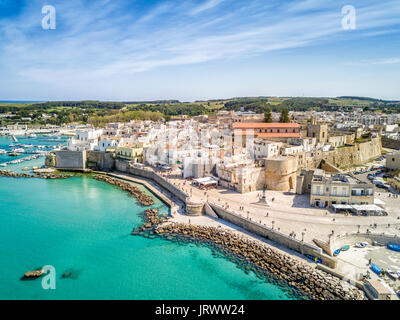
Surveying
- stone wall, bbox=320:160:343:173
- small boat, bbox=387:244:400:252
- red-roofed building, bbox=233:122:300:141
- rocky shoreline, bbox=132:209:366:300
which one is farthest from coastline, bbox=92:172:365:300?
red-roofed building, bbox=233:122:300:141

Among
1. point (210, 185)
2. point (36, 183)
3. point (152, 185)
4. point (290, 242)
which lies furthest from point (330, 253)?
point (36, 183)

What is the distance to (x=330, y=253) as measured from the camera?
14.5m

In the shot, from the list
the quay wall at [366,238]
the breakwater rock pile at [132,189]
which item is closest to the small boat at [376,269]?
the quay wall at [366,238]

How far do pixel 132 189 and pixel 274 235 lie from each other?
15404 millimetres

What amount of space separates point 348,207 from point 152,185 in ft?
56.1

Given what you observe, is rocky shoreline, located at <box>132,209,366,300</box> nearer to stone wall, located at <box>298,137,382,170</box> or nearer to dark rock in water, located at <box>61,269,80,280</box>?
dark rock in water, located at <box>61,269,80,280</box>

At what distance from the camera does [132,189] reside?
1086 inches

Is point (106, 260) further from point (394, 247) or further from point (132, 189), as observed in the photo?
point (394, 247)

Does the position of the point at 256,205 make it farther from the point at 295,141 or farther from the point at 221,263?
the point at 295,141

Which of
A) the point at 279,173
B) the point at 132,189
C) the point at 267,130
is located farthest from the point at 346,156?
the point at 132,189

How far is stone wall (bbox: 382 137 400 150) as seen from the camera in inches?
1727

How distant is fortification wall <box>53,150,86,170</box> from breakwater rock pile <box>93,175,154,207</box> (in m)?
4.35
